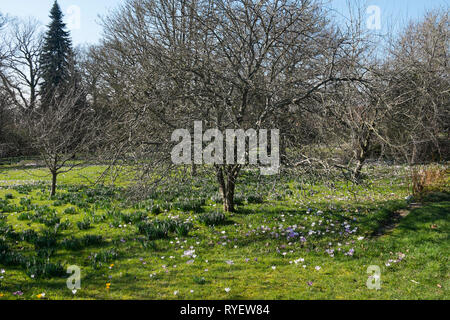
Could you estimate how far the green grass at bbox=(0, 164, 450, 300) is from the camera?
3691 millimetres

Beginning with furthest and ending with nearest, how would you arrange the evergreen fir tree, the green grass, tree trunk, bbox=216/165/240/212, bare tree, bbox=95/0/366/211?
the evergreen fir tree
tree trunk, bbox=216/165/240/212
bare tree, bbox=95/0/366/211
the green grass

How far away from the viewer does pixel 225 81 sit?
19.0 ft

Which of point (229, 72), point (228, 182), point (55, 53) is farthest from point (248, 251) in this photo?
point (55, 53)

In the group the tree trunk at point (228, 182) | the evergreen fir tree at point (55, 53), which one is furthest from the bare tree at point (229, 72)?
the evergreen fir tree at point (55, 53)

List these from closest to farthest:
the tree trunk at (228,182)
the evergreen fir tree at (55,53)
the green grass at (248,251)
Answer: the green grass at (248,251)
the tree trunk at (228,182)
the evergreen fir tree at (55,53)

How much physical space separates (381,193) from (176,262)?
243 inches

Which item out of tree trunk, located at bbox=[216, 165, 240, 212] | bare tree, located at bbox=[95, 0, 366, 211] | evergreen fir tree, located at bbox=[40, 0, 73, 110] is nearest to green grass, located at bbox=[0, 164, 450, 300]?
tree trunk, located at bbox=[216, 165, 240, 212]

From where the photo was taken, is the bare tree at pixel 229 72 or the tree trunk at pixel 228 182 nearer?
the bare tree at pixel 229 72

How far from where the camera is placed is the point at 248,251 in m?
4.88

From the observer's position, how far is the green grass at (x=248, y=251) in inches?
145

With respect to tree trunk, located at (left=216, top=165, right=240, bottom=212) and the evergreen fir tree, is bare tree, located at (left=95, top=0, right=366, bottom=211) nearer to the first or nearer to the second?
tree trunk, located at (left=216, top=165, right=240, bottom=212)

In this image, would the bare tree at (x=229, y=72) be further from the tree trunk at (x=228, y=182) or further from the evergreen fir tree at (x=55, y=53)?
the evergreen fir tree at (x=55, y=53)

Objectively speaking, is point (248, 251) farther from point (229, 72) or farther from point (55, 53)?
point (55, 53)
